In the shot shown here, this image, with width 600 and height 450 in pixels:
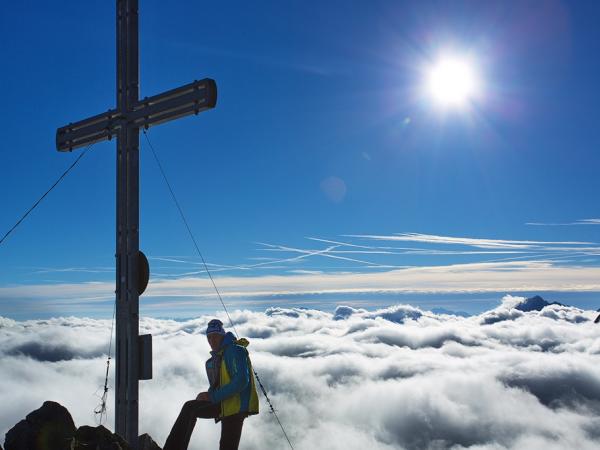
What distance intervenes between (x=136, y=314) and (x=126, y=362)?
0.80 metres

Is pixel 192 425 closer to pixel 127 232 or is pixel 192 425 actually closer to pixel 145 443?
pixel 145 443

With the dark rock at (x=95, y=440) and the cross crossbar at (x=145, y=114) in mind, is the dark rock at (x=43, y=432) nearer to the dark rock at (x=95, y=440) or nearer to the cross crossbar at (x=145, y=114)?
the dark rock at (x=95, y=440)

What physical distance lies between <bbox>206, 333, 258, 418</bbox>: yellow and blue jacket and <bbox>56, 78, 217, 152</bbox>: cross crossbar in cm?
363

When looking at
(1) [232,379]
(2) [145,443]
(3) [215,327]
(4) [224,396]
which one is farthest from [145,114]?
(2) [145,443]

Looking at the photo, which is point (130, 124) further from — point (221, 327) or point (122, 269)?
point (221, 327)

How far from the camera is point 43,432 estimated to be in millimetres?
7062

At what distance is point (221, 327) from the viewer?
24.9 feet

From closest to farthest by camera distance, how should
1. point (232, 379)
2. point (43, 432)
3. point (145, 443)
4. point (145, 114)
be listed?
point (43, 432) < point (232, 379) < point (145, 443) < point (145, 114)

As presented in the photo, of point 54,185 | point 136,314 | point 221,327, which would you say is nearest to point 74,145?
point 54,185

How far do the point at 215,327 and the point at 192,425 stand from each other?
4.82 ft

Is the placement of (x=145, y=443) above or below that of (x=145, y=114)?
below

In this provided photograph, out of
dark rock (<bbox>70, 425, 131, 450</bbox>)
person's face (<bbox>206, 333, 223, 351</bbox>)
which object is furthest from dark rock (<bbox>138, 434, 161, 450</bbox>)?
person's face (<bbox>206, 333, 223, 351</bbox>)

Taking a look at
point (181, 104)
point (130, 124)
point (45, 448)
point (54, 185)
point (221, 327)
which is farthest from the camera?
point (54, 185)

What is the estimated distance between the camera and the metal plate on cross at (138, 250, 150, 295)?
8727mm
